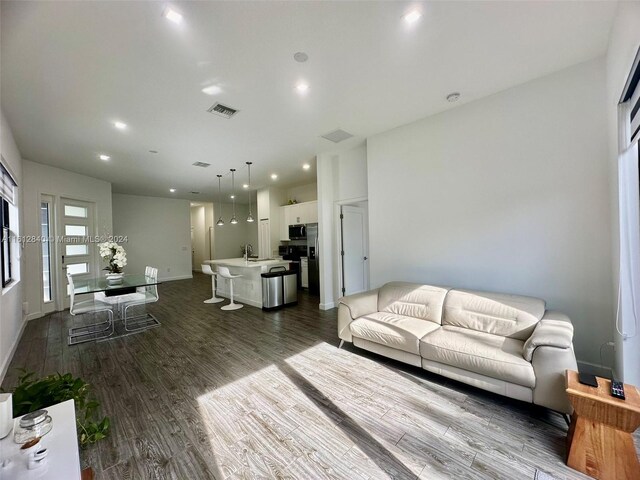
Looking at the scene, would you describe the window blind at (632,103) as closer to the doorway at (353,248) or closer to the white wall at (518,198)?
the white wall at (518,198)

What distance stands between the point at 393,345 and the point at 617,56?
3.07m

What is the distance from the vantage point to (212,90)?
8.95 ft

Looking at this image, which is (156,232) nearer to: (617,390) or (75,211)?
(75,211)

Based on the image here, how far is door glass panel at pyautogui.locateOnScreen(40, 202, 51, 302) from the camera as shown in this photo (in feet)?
16.4

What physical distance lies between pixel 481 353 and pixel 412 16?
272cm

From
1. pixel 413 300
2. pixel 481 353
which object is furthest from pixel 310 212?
pixel 481 353

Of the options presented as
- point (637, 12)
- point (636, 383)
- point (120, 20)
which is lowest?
point (636, 383)

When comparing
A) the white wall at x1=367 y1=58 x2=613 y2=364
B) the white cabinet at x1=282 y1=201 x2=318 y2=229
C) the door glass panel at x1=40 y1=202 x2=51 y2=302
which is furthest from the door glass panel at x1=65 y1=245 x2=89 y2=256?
the white wall at x1=367 y1=58 x2=613 y2=364

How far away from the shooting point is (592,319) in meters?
2.49

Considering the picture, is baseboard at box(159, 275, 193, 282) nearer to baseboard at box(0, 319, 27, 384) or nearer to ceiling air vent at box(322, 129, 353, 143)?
baseboard at box(0, 319, 27, 384)

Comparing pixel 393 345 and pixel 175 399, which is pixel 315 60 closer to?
pixel 393 345

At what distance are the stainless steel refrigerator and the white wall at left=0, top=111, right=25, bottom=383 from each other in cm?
509

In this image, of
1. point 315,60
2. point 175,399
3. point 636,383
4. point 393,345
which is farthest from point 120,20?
point 636,383

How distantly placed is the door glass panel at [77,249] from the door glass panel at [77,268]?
0.26m
